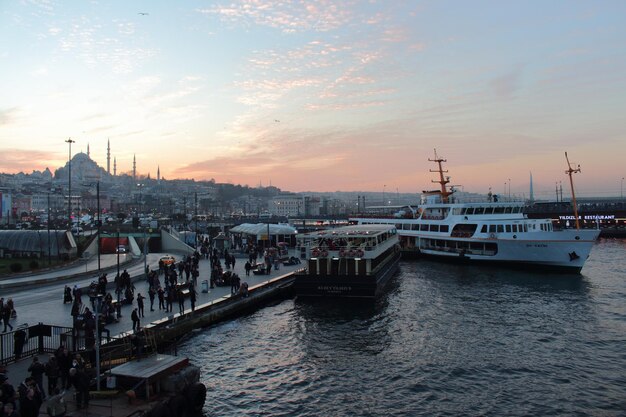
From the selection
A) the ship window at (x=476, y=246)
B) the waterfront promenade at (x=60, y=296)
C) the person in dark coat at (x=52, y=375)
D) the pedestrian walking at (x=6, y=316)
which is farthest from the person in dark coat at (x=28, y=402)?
the ship window at (x=476, y=246)

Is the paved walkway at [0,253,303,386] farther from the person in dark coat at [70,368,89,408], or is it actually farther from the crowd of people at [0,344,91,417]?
the person in dark coat at [70,368,89,408]

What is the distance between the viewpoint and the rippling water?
14.7 metres

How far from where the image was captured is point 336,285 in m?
29.0

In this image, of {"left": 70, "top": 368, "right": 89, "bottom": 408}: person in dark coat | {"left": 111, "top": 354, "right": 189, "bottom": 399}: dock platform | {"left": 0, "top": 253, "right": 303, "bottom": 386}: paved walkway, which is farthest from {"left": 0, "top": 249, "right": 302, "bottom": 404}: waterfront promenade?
{"left": 111, "top": 354, "right": 189, "bottom": 399}: dock platform

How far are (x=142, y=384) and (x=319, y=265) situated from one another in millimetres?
18731

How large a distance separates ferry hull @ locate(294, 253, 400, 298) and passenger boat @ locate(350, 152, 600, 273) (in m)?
19.0

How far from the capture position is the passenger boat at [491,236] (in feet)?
128

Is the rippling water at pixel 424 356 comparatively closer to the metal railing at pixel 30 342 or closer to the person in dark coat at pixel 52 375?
the person in dark coat at pixel 52 375

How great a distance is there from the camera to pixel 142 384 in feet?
39.4

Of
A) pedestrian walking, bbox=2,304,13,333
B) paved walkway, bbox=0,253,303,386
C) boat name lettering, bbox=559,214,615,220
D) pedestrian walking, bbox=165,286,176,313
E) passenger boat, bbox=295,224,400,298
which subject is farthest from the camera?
boat name lettering, bbox=559,214,615,220

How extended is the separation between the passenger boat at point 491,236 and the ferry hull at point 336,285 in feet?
62.2

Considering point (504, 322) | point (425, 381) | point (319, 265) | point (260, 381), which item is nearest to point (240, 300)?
point (319, 265)

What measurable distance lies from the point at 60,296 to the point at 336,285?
49.9 feet

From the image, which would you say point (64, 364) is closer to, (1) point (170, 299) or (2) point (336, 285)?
(1) point (170, 299)
